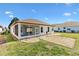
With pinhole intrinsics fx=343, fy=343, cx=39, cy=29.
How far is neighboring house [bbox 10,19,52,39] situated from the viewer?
15.0ft

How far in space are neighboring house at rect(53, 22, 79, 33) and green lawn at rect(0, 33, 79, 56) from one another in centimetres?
8

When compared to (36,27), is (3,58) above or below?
below

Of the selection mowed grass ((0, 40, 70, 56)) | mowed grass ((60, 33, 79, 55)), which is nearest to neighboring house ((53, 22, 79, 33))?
mowed grass ((60, 33, 79, 55))

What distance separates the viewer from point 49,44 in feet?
15.1

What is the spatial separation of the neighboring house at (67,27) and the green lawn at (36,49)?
0.25 feet

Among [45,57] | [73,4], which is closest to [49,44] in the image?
[45,57]

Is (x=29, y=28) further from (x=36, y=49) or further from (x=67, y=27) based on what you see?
(x=67, y=27)

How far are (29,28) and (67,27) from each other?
1.69 feet

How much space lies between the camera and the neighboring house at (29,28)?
180 inches

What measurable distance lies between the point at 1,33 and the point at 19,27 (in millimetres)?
261

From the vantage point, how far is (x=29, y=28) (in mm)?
4598

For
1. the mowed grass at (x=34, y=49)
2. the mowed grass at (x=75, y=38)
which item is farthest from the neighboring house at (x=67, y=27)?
the mowed grass at (x=34, y=49)

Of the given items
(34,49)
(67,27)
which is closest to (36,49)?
(34,49)

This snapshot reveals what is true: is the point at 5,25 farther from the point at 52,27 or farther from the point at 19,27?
the point at 52,27
